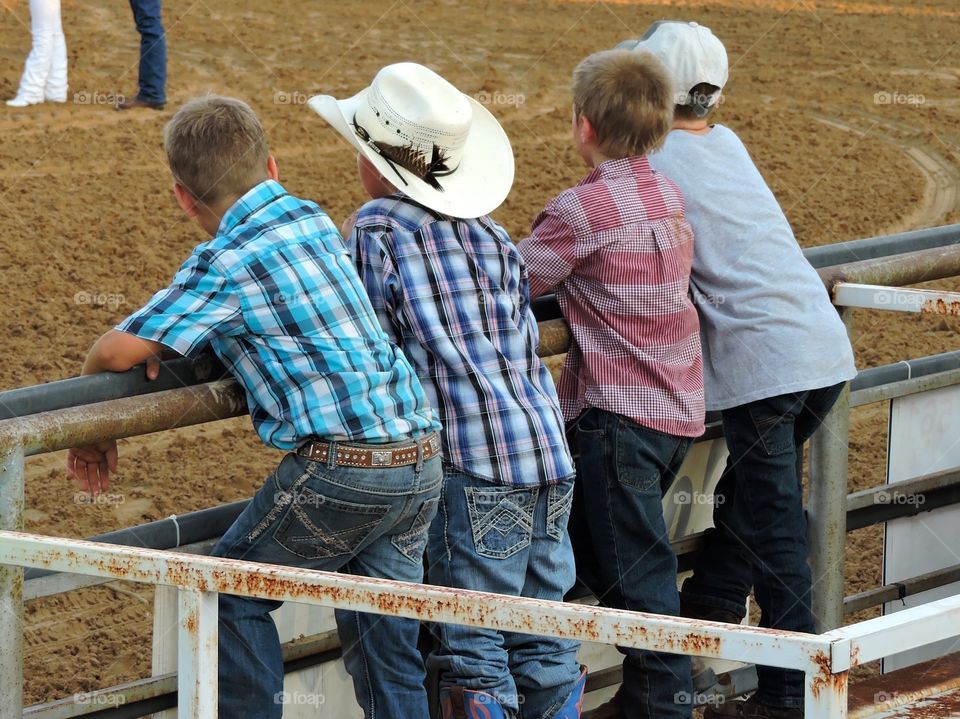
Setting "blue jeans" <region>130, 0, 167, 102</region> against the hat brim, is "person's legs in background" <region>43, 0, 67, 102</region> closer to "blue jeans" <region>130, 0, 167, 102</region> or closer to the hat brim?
"blue jeans" <region>130, 0, 167, 102</region>

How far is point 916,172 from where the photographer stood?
9.52 metres

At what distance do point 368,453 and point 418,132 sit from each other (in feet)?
1.93

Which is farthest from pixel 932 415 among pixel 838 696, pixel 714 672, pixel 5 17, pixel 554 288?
pixel 5 17

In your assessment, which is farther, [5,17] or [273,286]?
[5,17]

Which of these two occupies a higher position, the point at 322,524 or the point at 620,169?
the point at 620,169

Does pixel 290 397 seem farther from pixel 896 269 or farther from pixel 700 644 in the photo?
pixel 896 269

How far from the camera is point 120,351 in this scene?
214cm

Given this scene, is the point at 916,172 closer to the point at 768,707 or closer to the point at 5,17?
the point at 5,17

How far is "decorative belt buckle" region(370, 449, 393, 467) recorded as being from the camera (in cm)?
228

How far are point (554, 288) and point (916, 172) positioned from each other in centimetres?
735

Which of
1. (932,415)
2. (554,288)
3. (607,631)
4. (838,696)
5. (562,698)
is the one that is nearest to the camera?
(838,696)

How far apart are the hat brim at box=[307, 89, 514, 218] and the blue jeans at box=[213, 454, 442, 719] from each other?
0.45 metres

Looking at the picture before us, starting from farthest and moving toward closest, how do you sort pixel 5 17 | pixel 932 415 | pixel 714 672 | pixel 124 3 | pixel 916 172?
1. pixel 124 3
2. pixel 5 17
3. pixel 916 172
4. pixel 932 415
5. pixel 714 672

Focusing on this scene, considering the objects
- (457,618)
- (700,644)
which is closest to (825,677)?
(700,644)
